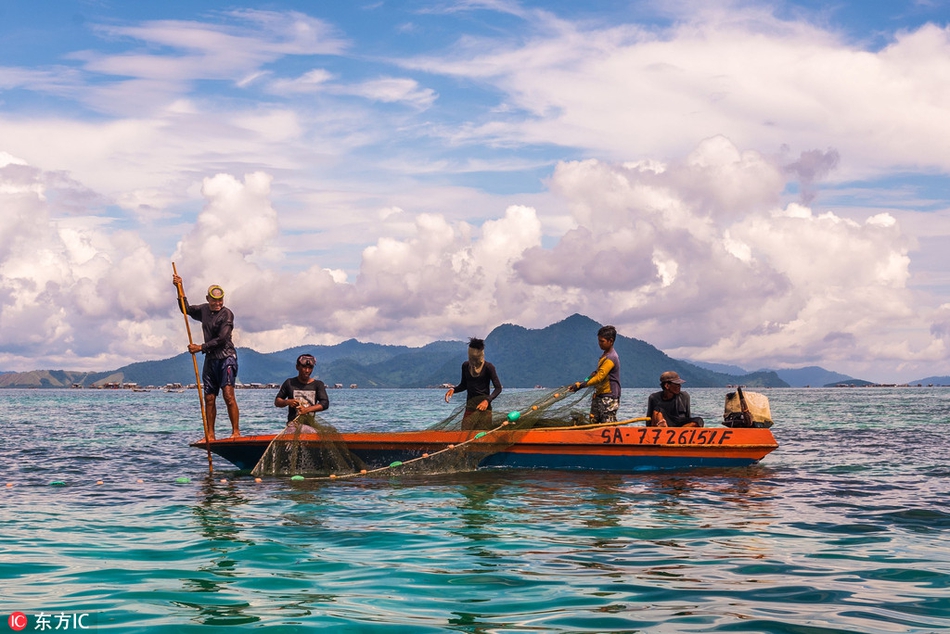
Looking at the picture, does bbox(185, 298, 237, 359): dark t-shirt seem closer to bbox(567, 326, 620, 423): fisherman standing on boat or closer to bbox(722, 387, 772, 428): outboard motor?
bbox(567, 326, 620, 423): fisherman standing on boat

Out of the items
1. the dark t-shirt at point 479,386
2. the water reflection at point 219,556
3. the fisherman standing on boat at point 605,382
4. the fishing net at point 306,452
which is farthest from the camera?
the dark t-shirt at point 479,386

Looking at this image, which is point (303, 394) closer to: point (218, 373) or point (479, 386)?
point (218, 373)

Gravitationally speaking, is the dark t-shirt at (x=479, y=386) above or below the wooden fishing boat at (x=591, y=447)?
above

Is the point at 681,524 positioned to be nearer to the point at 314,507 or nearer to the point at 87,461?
the point at 314,507

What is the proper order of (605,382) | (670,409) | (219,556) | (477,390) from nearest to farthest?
(219,556) → (605,382) → (477,390) → (670,409)

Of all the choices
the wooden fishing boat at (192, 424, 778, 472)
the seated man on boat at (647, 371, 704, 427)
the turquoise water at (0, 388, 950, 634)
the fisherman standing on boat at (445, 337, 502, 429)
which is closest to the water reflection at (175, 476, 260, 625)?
the turquoise water at (0, 388, 950, 634)

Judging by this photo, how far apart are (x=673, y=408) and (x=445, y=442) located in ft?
16.4

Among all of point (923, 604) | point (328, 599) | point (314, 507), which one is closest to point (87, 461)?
point (314, 507)

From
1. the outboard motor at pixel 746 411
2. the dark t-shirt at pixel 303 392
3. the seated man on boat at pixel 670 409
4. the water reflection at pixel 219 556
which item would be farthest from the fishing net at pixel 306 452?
the outboard motor at pixel 746 411

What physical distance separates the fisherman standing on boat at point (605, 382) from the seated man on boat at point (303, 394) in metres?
5.09

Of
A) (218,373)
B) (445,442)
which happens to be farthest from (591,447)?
(218,373)

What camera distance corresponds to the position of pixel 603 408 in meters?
17.6

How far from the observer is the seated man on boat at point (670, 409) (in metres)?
17.7

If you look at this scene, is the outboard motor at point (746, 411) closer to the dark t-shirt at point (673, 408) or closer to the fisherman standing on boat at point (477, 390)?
the dark t-shirt at point (673, 408)
